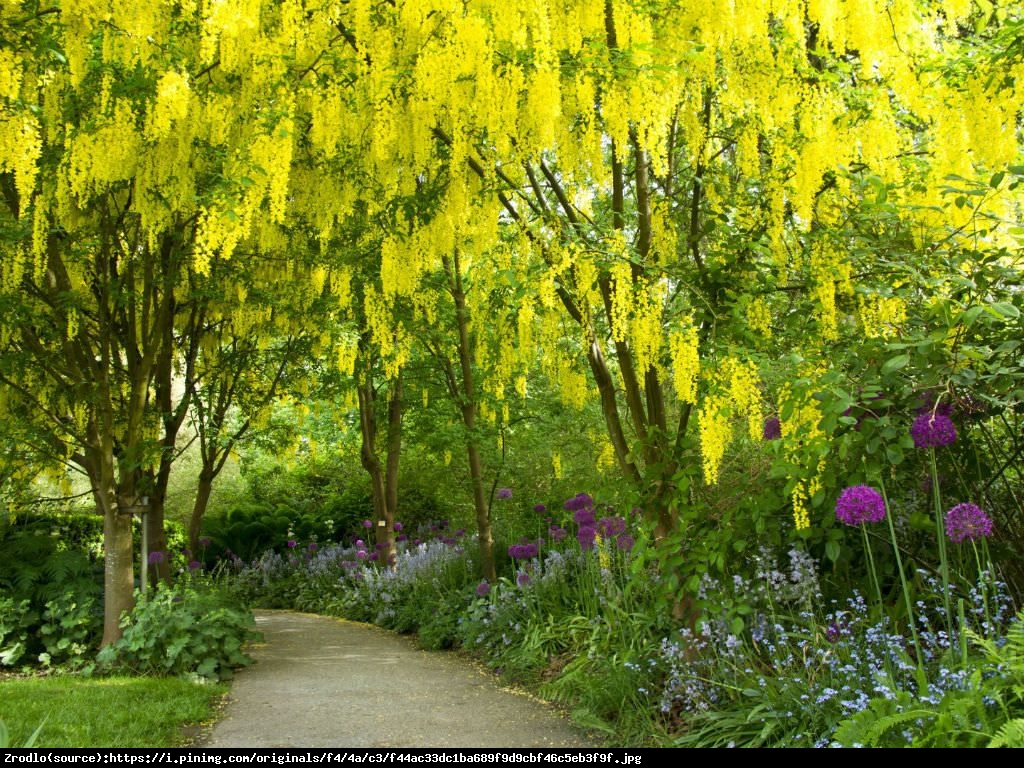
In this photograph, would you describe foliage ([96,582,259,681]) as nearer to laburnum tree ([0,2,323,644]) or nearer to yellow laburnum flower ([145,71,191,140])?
laburnum tree ([0,2,323,644])

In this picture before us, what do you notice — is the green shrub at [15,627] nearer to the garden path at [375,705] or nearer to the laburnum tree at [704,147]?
the garden path at [375,705]

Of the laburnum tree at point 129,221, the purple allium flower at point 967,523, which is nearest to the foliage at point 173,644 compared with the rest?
the laburnum tree at point 129,221

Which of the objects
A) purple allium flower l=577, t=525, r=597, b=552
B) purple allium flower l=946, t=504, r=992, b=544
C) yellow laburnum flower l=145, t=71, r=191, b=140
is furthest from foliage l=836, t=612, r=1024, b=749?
yellow laburnum flower l=145, t=71, r=191, b=140

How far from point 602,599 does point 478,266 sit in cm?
255

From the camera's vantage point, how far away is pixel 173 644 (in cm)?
573

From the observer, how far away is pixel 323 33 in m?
4.62

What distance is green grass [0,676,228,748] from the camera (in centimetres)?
405

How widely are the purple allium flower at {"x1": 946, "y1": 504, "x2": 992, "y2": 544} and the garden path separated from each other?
185 cm

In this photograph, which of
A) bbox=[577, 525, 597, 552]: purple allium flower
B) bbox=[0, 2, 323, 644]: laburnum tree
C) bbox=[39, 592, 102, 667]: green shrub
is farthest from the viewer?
bbox=[39, 592, 102, 667]: green shrub

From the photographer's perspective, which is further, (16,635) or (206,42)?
(16,635)

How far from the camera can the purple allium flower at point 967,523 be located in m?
3.24

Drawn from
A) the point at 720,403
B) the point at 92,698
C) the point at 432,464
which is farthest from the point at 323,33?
the point at 432,464

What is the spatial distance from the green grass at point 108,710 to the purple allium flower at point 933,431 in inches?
134

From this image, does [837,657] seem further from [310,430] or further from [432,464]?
[310,430]
